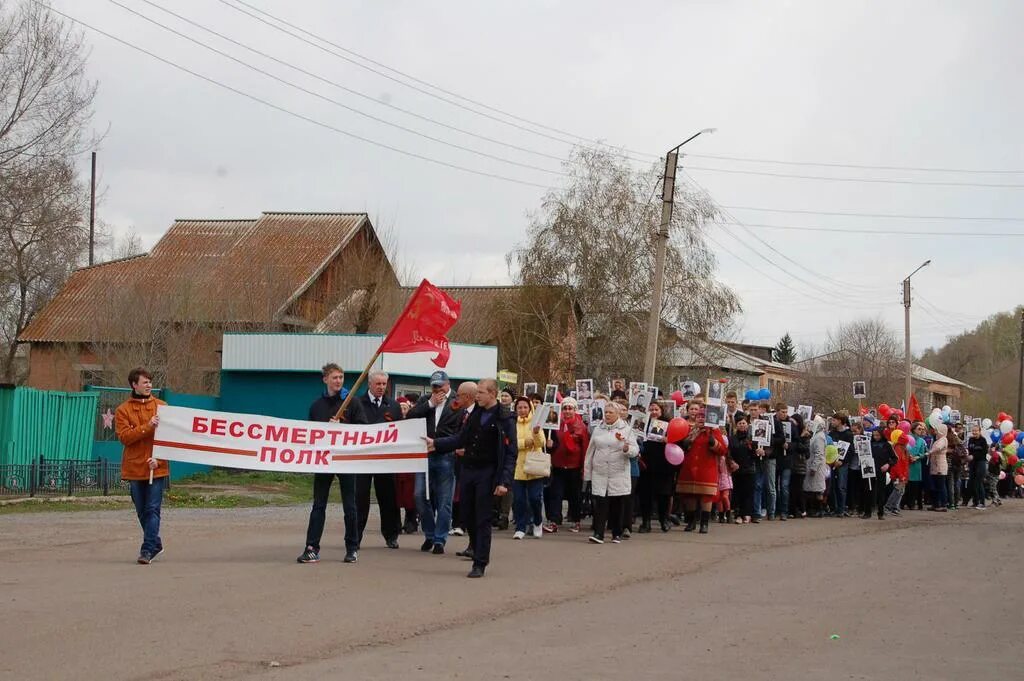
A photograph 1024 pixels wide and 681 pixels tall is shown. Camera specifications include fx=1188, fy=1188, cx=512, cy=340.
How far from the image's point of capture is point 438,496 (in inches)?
572

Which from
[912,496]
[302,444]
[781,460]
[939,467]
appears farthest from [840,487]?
[302,444]

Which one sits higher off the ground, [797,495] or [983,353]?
[983,353]

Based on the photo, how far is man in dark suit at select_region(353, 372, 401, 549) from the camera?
13.8 meters

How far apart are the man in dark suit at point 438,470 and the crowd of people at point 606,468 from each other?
0.06 feet

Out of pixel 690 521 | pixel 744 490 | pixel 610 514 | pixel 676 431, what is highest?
pixel 676 431

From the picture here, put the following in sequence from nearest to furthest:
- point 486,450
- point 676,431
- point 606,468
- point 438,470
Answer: point 486,450 → point 438,470 → point 606,468 → point 676,431

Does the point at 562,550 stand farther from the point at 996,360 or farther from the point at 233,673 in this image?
the point at 996,360

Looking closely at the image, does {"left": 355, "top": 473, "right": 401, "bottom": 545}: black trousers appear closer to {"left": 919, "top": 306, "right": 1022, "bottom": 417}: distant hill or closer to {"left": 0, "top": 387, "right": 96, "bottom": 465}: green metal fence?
{"left": 0, "top": 387, "right": 96, "bottom": 465}: green metal fence

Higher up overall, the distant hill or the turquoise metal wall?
the distant hill

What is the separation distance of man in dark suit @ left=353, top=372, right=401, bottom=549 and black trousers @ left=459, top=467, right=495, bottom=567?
49.8 inches

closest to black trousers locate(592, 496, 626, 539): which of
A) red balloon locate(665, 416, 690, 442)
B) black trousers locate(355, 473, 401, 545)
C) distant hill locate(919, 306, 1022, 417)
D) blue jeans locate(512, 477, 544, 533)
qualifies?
blue jeans locate(512, 477, 544, 533)

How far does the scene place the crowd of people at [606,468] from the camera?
12867 millimetres

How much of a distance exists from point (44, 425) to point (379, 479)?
13.1 meters

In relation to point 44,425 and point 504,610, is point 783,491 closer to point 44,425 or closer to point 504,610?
point 504,610
